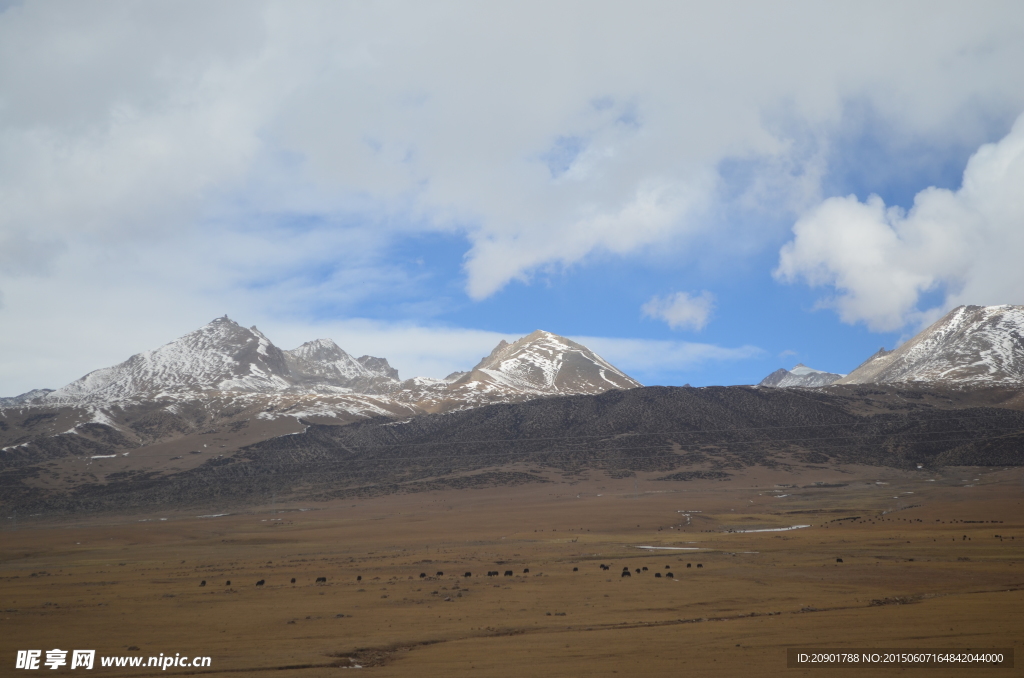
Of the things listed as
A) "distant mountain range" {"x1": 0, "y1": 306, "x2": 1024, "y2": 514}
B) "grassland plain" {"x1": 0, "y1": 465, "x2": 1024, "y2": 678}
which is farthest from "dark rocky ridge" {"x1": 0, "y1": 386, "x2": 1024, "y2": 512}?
"grassland plain" {"x1": 0, "y1": 465, "x2": 1024, "y2": 678}

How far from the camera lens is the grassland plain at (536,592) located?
80.9 ft

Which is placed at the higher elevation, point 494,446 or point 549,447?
point 494,446

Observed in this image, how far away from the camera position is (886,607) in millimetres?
30031

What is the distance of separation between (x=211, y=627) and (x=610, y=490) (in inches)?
4114

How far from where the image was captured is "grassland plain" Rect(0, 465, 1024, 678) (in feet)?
80.9

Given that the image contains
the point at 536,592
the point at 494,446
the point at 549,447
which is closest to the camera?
the point at 536,592

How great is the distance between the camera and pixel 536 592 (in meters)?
37.2

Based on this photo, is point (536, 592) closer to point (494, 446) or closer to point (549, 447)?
point (549, 447)

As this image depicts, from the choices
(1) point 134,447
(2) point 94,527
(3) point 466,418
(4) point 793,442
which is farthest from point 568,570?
(1) point 134,447

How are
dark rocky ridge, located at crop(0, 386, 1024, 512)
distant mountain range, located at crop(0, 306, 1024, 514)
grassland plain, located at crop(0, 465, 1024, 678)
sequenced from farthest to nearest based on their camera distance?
1. distant mountain range, located at crop(0, 306, 1024, 514)
2. dark rocky ridge, located at crop(0, 386, 1024, 512)
3. grassland plain, located at crop(0, 465, 1024, 678)

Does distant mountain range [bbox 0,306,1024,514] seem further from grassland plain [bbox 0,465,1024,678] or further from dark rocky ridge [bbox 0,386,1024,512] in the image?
grassland plain [bbox 0,465,1024,678]

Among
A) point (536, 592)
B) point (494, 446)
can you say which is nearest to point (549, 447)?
point (494, 446)


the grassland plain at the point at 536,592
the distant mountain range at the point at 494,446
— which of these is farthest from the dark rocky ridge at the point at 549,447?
the grassland plain at the point at 536,592

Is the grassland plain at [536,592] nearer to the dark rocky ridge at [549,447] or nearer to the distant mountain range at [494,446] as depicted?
the dark rocky ridge at [549,447]
